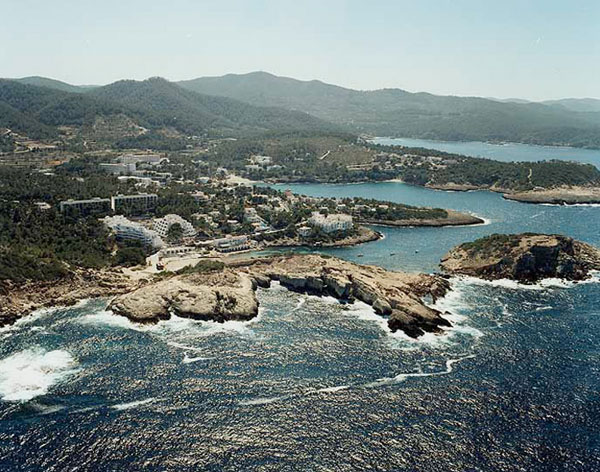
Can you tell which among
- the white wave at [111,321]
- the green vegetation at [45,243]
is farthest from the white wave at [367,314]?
the green vegetation at [45,243]

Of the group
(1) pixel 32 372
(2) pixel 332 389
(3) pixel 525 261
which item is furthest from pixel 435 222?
(1) pixel 32 372

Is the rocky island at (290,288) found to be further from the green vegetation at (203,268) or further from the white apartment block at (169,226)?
the white apartment block at (169,226)

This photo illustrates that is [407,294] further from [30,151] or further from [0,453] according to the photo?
[30,151]

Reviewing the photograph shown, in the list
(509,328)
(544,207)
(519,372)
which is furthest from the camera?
(544,207)

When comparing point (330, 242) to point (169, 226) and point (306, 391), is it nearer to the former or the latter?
point (169, 226)

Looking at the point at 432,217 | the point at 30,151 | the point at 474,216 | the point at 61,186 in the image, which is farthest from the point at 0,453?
the point at 30,151

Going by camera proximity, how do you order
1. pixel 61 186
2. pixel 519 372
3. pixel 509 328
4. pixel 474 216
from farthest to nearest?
pixel 474 216
pixel 61 186
pixel 509 328
pixel 519 372
